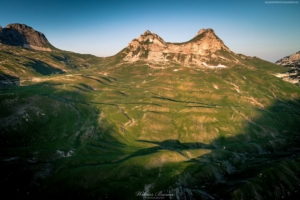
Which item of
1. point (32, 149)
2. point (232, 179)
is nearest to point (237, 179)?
point (232, 179)

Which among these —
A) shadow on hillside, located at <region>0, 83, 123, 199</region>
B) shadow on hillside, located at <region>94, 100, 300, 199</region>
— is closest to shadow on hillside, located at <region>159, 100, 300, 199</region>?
shadow on hillside, located at <region>94, 100, 300, 199</region>

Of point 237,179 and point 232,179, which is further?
point 232,179

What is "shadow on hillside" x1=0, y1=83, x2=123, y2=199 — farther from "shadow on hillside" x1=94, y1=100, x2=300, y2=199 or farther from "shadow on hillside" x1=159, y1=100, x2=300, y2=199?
"shadow on hillside" x1=159, y1=100, x2=300, y2=199

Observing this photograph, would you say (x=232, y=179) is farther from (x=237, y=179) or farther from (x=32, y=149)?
(x=32, y=149)

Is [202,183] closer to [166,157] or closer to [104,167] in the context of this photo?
[166,157]

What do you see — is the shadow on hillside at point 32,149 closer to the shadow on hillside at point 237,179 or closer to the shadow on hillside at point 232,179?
the shadow on hillside at point 232,179

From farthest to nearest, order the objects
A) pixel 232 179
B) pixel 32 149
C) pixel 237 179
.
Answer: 1. pixel 232 179
2. pixel 237 179
3. pixel 32 149

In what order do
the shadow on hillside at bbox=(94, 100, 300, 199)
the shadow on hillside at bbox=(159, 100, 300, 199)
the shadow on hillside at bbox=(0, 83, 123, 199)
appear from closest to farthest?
the shadow on hillside at bbox=(0, 83, 123, 199), the shadow on hillside at bbox=(94, 100, 300, 199), the shadow on hillside at bbox=(159, 100, 300, 199)

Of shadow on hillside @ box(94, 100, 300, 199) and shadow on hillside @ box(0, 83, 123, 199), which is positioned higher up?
shadow on hillside @ box(0, 83, 123, 199)

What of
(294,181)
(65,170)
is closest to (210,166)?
(294,181)

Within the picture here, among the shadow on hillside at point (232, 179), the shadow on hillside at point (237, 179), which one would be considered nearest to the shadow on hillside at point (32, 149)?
the shadow on hillside at point (232, 179)

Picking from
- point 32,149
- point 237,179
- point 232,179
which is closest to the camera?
point 32,149

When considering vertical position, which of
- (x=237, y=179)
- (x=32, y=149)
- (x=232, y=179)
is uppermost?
(x=32, y=149)
